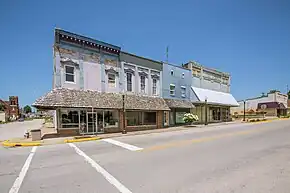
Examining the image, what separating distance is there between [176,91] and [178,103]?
1961mm

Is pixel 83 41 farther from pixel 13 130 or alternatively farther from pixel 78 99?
pixel 13 130

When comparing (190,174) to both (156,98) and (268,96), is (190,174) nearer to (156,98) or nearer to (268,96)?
(156,98)

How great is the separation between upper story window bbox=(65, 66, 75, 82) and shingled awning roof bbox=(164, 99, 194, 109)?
12217 millimetres

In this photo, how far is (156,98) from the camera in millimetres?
23828

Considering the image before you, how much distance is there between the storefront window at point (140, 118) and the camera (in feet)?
71.9

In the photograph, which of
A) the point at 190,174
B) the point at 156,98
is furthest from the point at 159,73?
the point at 190,174

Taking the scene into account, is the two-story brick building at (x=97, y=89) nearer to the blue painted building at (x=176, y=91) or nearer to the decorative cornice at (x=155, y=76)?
the decorative cornice at (x=155, y=76)

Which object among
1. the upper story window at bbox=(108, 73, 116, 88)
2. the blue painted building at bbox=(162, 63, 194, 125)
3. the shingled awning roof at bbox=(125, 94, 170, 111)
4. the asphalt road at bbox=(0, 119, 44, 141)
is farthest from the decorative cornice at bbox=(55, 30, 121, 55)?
the asphalt road at bbox=(0, 119, 44, 141)

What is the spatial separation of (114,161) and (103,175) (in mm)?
1874

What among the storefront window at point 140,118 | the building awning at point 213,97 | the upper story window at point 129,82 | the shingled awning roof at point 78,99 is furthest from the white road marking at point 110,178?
the building awning at point 213,97

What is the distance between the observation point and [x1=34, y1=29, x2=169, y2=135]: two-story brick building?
16.9 metres

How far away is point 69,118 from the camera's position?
1772 centimetres

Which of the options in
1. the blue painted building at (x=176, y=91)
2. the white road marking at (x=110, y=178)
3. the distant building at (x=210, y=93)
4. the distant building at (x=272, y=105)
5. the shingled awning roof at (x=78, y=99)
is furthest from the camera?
the distant building at (x=272, y=105)

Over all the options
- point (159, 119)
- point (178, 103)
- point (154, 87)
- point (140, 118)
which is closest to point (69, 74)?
point (140, 118)
